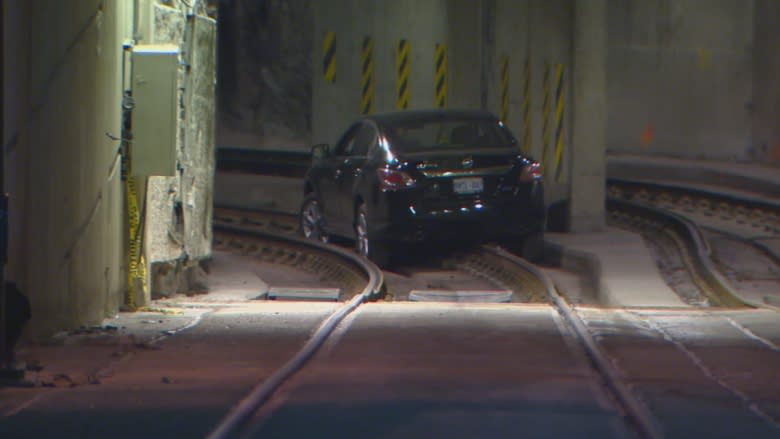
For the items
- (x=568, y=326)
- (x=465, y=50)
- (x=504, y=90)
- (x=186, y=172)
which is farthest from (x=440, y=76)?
(x=568, y=326)

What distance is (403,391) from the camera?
24.9 feet

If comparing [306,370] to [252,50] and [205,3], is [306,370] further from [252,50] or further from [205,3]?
[252,50]

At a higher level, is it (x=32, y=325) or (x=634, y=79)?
(x=634, y=79)

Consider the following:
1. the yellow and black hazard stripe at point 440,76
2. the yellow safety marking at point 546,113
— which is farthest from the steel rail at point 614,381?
the yellow and black hazard stripe at point 440,76

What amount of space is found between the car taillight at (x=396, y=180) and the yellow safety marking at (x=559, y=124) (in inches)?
193

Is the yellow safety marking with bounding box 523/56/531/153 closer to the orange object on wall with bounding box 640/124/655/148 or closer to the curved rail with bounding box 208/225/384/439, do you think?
the curved rail with bounding box 208/225/384/439

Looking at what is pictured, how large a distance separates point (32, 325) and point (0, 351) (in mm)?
1487

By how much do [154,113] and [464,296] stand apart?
4400mm

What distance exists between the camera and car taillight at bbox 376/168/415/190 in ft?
52.4

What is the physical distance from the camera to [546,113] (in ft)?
68.8

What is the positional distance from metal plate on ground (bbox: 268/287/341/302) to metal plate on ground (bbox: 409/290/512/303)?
777 mm

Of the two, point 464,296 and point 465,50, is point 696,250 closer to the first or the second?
point 464,296

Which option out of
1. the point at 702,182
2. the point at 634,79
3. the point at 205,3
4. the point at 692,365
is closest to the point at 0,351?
the point at 692,365

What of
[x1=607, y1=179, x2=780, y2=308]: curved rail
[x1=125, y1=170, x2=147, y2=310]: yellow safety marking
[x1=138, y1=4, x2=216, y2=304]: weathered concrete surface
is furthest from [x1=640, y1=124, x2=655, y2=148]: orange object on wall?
[x1=125, y1=170, x2=147, y2=310]: yellow safety marking
